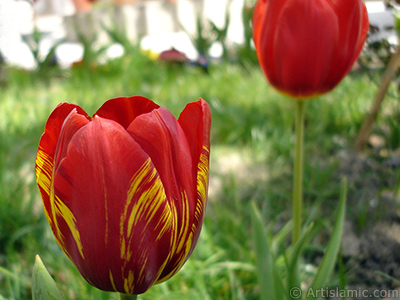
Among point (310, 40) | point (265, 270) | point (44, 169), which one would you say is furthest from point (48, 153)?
point (310, 40)

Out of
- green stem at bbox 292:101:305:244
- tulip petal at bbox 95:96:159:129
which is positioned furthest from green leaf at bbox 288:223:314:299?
tulip petal at bbox 95:96:159:129

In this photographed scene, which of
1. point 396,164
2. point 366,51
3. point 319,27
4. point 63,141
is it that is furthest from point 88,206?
point 366,51

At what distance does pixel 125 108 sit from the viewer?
1.79ft

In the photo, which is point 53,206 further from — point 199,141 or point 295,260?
point 295,260

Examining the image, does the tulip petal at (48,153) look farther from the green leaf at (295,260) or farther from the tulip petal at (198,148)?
the green leaf at (295,260)

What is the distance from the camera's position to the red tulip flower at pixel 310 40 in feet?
2.42

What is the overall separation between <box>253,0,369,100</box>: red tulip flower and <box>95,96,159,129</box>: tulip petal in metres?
0.32

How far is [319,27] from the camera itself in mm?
740

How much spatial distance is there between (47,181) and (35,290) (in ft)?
0.40

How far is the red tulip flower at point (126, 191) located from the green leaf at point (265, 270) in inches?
7.2

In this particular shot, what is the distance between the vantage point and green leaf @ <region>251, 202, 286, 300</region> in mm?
638

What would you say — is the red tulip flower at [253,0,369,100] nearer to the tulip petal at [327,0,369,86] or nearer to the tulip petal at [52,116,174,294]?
the tulip petal at [327,0,369,86]

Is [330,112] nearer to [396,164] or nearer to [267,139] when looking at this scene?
[267,139]

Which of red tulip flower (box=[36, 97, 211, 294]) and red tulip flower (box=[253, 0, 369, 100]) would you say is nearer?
red tulip flower (box=[36, 97, 211, 294])
